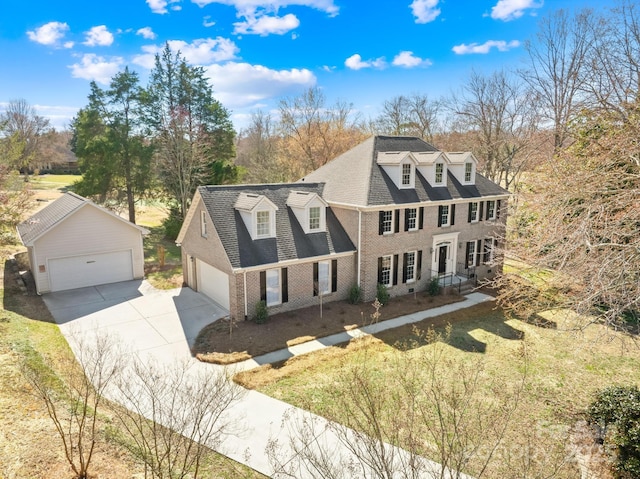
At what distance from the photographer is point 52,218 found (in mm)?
23156

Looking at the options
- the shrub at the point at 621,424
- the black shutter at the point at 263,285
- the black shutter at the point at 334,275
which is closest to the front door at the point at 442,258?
the black shutter at the point at 334,275

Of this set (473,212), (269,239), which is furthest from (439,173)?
(269,239)

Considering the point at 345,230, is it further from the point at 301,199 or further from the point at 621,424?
the point at 621,424

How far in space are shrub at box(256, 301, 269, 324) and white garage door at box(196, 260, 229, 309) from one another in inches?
85.9

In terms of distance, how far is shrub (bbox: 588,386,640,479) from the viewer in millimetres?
9231

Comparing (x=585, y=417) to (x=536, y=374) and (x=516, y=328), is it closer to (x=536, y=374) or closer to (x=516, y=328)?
(x=536, y=374)

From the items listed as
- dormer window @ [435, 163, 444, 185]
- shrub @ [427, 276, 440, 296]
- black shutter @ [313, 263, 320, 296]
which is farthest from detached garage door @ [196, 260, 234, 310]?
dormer window @ [435, 163, 444, 185]

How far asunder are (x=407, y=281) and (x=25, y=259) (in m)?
24.1

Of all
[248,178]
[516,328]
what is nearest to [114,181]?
[248,178]

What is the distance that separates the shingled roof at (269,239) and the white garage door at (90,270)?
26.2ft

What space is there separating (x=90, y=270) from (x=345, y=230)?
14.3 m

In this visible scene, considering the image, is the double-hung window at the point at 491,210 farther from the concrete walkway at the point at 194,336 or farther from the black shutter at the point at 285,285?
the black shutter at the point at 285,285

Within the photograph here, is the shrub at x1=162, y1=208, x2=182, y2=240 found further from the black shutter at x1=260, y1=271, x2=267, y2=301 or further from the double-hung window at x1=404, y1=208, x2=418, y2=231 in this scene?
the double-hung window at x1=404, y1=208, x2=418, y2=231

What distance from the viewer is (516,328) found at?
19.4m
